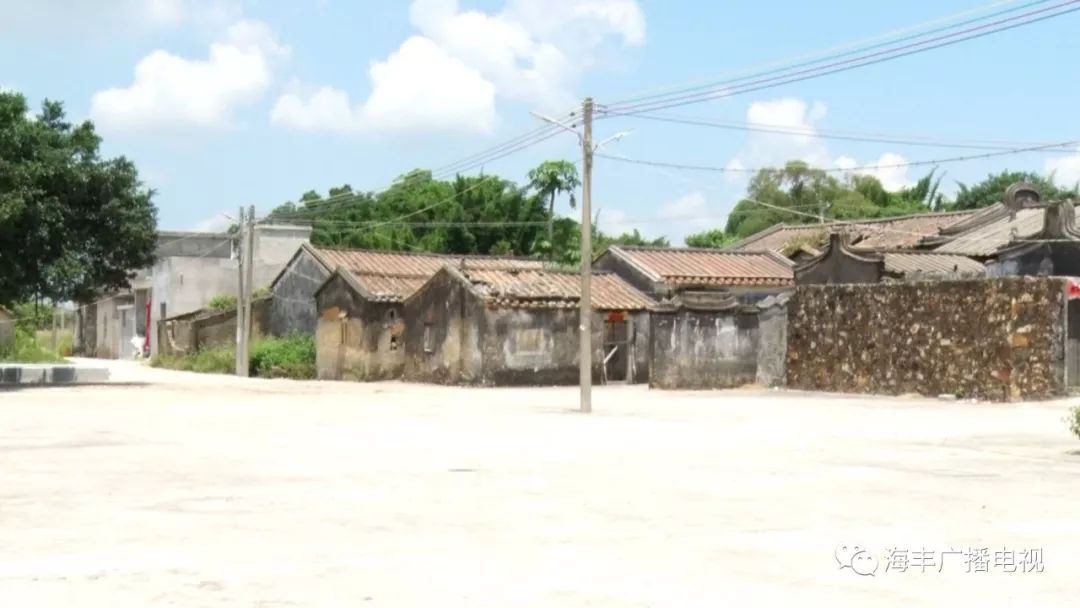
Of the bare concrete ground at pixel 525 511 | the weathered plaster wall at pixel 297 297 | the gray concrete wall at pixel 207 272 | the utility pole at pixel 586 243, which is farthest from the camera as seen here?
the gray concrete wall at pixel 207 272

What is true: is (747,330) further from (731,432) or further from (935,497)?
(935,497)

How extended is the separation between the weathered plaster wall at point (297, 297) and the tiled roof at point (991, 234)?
73.4 feet

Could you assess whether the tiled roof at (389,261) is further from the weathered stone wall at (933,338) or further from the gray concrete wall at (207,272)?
the weathered stone wall at (933,338)

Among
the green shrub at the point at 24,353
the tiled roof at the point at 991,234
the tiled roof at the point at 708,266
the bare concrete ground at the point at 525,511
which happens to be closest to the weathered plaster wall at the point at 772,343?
the tiled roof at the point at 708,266

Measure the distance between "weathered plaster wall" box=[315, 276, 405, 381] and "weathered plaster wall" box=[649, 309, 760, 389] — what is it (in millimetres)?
10743

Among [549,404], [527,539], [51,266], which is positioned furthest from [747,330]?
[527,539]

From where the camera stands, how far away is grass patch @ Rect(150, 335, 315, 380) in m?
45.2

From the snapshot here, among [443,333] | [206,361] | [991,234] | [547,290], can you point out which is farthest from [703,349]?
[206,361]

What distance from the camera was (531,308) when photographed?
37.2m

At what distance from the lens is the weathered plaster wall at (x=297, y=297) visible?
4797 centimetres

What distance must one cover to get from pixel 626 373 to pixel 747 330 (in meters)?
6.38

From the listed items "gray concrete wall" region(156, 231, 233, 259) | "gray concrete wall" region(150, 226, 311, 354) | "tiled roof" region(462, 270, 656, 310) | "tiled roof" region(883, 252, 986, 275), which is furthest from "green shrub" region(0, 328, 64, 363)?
"tiled roof" region(883, 252, 986, 275)

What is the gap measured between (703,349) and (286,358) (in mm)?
18133

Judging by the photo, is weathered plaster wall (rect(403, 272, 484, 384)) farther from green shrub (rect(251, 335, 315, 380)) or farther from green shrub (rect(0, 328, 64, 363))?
green shrub (rect(0, 328, 64, 363))
